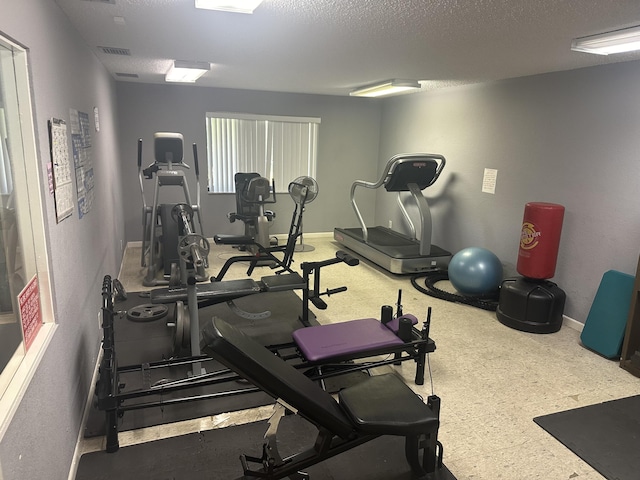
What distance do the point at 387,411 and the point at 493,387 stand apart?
4.55 ft

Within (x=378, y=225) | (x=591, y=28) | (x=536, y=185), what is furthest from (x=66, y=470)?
(x=378, y=225)

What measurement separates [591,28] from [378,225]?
4913mm

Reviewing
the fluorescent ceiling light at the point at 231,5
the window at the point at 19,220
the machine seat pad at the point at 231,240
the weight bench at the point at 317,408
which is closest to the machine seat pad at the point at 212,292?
the machine seat pad at the point at 231,240

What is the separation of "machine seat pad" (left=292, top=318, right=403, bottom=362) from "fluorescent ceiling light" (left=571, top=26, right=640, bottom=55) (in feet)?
7.10

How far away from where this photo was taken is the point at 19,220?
66.9 inches

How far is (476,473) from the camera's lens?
6.96 feet

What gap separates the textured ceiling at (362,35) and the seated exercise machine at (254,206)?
1.58 metres

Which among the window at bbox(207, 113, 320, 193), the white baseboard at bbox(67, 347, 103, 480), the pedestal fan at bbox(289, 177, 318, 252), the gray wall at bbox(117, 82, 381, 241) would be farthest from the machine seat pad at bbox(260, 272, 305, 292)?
the window at bbox(207, 113, 320, 193)

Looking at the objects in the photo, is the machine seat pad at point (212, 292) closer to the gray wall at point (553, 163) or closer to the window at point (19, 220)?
the window at point (19, 220)

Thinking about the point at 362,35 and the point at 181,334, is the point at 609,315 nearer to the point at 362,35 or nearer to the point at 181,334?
the point at 362,35

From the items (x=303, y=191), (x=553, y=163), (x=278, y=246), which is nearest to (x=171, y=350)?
(x=278, y=246)

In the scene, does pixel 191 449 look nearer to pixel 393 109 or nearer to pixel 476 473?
pixel 476 473

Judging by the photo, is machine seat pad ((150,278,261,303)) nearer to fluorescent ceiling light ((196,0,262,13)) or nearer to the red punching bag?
fluorescent ceiling light ((196,0,262,13))

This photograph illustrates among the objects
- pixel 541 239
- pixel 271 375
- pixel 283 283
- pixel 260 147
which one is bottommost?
pixel 283 283
